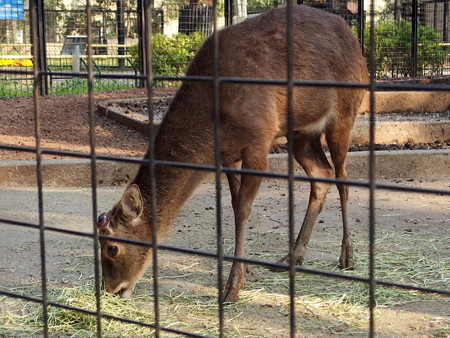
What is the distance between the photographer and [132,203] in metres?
4.78

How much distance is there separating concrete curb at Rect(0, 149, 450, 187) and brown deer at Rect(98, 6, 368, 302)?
3060 millimetres

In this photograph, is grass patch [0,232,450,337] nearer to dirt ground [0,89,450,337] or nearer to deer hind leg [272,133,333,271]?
dirt ground [0,89,450,337]

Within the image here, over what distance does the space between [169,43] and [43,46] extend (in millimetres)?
3239

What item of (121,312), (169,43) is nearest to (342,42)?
(121,312)

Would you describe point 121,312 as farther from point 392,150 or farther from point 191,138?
point 392,150

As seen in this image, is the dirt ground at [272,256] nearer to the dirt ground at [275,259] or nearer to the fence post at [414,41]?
the dirt ground at [275,259]

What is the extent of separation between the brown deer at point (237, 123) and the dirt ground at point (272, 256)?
343mm

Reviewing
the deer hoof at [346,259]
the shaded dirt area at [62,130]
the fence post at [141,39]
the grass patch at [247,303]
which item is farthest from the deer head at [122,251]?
the fence post at [141,39]

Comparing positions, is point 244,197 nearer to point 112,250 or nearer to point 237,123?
point 237,123

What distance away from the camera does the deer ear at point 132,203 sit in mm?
4707

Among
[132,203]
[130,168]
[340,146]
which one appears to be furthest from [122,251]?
[130,168]

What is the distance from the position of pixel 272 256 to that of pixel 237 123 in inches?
57.6

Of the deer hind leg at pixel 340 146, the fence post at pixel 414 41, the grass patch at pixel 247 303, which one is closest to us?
the grass patch at pixel 247 303

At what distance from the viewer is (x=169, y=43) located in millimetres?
15992
